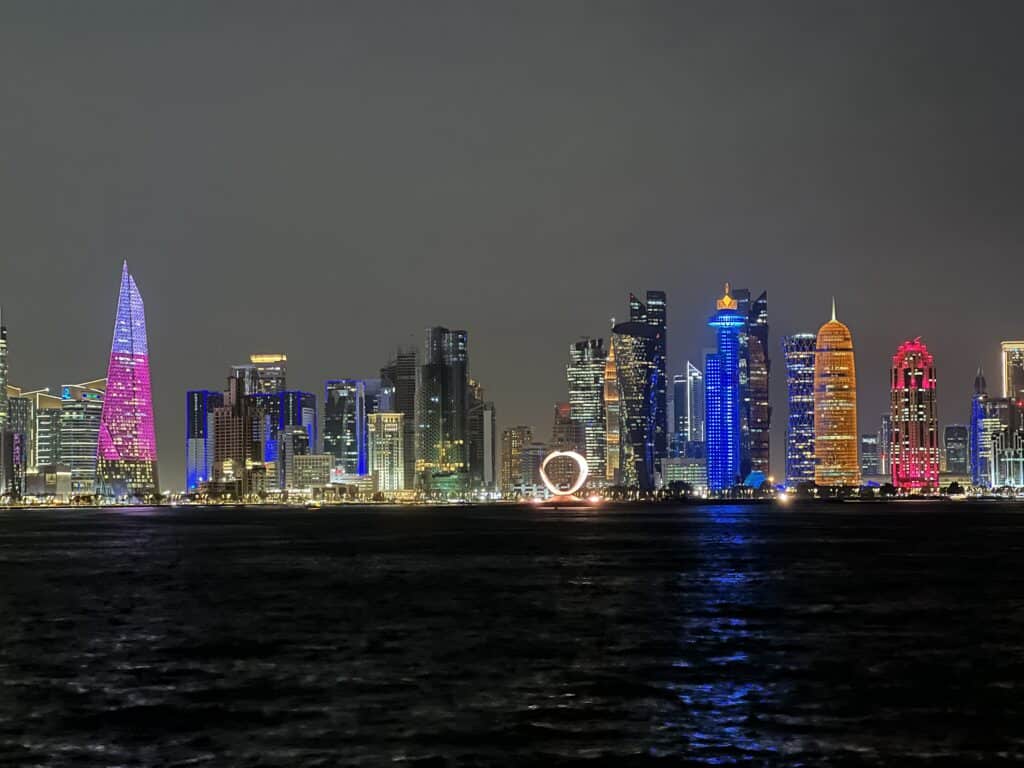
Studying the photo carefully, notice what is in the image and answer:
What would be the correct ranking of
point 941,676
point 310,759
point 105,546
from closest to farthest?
point 310,759
point 941,676
point 105,546

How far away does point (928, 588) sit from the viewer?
79812 mm

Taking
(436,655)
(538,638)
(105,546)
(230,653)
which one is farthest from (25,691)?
(105,546)

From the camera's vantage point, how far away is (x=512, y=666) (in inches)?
1826

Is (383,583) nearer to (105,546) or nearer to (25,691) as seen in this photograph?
(25,691)

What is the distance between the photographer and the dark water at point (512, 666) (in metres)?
33.2

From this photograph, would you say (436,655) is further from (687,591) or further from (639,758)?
(687,591)

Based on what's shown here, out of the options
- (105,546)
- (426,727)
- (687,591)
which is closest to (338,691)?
(426,727)

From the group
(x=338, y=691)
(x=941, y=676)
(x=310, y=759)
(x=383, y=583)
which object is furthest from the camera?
(x=383, y=583)

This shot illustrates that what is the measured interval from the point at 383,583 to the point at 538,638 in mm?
31138

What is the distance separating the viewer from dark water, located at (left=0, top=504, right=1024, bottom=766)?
3322 cm

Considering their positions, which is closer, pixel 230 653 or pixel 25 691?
pixel 25 691

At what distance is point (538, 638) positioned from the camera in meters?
54.6

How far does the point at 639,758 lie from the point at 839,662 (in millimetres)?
17768

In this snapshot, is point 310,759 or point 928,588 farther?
point 928,588
